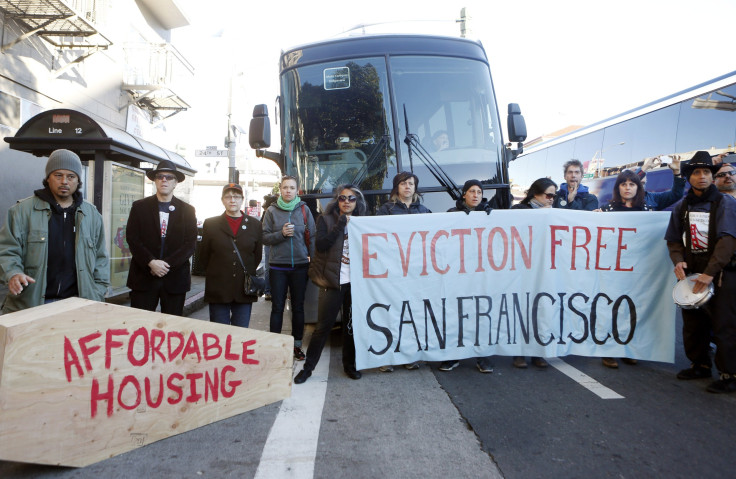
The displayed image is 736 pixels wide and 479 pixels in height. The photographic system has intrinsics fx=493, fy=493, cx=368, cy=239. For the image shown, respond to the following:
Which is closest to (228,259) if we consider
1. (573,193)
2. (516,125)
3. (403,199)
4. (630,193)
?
(403,199)

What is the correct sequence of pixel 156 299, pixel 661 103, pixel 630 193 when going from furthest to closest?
pixel 661 103
pixel 630 193
pixel 156 299

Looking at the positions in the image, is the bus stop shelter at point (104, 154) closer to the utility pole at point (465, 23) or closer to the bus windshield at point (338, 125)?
the bus windshield at point (338, 125)

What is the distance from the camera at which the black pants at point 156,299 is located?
4312mm

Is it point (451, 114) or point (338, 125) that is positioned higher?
point (451, 114)

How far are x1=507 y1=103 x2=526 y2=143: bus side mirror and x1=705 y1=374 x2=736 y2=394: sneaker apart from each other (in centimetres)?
331

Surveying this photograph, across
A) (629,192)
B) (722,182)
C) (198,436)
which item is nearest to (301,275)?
(198,436)

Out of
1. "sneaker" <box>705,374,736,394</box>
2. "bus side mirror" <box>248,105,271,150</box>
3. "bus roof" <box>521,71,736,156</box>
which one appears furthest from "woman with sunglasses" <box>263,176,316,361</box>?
"bus roof" <box>521,71,736,156</box>

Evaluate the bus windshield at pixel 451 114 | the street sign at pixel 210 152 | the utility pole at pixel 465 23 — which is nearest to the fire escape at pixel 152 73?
the street sign at pixel 210 152

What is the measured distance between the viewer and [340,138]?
578cm

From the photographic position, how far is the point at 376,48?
Answer: 237 inches

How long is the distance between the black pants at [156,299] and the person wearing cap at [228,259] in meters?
0.26

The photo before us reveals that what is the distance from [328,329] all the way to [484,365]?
1522 mm

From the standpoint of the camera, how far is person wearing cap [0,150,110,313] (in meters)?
3.41

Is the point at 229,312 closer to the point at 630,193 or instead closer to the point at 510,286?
the point at 510,286
